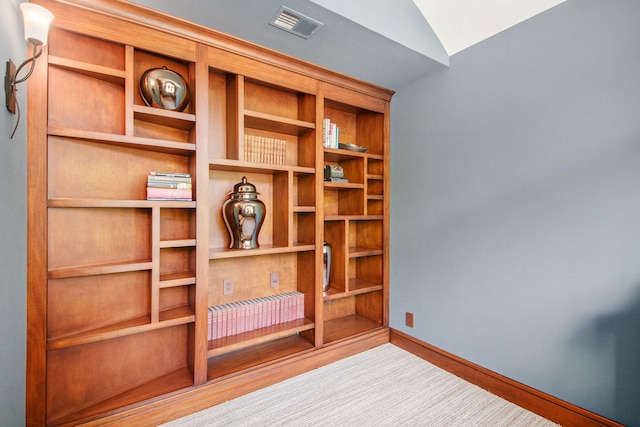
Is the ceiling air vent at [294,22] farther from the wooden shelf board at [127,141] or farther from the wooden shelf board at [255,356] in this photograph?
the wooden shelf board at [255,356]

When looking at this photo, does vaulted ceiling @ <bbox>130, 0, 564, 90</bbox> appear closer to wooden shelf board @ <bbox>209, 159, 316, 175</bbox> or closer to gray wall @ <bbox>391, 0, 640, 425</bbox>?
gray wall @ <bbox>391, 0, 640, 425</bbox>

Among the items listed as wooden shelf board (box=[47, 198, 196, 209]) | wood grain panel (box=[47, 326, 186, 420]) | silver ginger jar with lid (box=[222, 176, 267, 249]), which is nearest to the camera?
wooden shelf board (box=[47, 198, 196, 209])

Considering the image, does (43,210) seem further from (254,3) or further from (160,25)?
(254,3)

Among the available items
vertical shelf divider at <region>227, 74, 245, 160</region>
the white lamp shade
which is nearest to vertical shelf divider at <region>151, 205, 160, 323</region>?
vertical shelf divider at <region>227, 74, 245, 160</region>

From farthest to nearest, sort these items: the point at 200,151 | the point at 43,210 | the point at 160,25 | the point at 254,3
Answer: the point at 200,151 < the point at 160,25 < the point at 254,3 < the point at 43,210

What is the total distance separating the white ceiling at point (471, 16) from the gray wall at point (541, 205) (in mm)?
68

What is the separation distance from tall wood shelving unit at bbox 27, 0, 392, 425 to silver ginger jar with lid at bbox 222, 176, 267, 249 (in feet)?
0.35

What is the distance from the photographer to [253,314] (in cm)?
230

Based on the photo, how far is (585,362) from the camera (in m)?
1.68

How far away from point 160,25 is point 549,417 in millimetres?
3428

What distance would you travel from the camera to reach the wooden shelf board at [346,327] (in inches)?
103

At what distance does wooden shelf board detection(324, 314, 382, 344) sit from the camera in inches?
103

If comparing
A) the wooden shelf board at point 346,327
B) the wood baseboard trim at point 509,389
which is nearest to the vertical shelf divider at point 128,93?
the wooden shelf board at point 346,327

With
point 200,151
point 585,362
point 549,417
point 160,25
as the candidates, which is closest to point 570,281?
point 585,362
